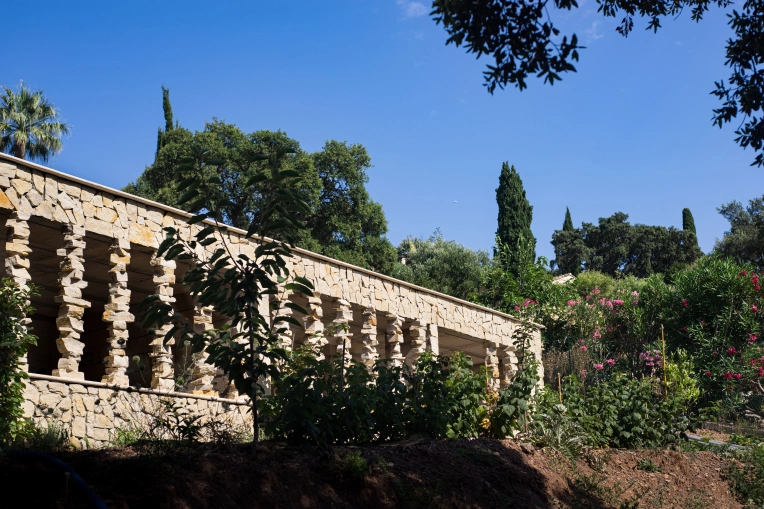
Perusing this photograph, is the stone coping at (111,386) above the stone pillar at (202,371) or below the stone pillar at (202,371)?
below

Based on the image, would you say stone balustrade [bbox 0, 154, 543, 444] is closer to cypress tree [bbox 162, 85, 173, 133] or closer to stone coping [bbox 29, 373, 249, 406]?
stone coping [bbox 29, 373, 249, 406]

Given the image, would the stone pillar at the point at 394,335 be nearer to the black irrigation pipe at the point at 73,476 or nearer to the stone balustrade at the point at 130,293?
the stone balustrade at the point at 130,293

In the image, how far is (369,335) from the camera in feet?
54.7

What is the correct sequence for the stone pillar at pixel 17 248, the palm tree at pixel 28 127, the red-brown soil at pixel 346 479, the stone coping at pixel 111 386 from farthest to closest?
the palm tree at pixel 28 127, the stone pillar at pixel 17 248, the stone coping at pixel 111 386, the red-brown soil at pixel 346 479

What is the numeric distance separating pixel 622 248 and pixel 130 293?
1821 inches

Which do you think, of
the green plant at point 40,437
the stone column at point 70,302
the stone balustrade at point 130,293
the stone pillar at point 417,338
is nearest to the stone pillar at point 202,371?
the stone balustrade at point 130,293

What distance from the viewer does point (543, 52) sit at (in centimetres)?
735

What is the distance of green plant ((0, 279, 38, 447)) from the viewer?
890cm

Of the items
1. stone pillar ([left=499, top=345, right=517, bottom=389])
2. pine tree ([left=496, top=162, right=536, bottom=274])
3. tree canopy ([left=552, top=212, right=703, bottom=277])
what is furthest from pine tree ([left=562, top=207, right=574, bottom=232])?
stone pillar ([left=499, top=345, right=517, bottom=389])

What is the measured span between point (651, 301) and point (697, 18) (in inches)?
805

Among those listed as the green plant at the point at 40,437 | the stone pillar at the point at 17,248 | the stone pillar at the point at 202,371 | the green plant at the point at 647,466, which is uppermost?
the stone pillar at the point at 17,248

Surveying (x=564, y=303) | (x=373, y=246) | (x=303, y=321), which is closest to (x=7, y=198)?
(x=303, y=321)

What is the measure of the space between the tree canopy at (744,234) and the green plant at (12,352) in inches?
1108

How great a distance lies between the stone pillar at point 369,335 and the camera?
1639cm
